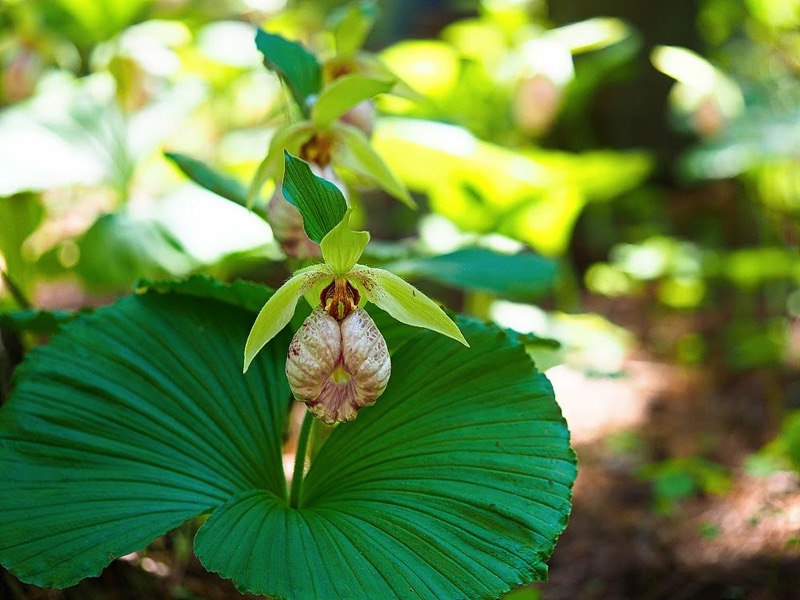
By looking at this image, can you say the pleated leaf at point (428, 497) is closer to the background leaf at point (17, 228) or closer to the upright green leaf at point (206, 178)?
the upright green leaf at point (206, 178)

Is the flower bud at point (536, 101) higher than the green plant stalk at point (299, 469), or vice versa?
the flower bud at point (536, 101)

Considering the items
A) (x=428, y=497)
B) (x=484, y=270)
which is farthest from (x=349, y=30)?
(x=428, y=497)

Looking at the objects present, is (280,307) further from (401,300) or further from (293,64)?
(293,64)

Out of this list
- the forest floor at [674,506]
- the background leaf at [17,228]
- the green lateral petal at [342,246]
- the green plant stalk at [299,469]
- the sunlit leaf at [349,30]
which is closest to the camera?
the green lateral petal at [342,246]

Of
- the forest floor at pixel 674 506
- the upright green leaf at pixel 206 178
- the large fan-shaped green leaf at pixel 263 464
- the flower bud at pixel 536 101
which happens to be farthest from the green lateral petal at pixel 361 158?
the flower bud at pixel 536 101

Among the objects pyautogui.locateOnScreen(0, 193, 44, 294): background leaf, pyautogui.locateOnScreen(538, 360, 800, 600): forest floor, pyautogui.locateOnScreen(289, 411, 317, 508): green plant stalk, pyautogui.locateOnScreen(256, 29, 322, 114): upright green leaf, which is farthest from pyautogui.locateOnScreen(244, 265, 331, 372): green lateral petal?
pyautogui.locateOnScreen(0, 193, 44, 294): background leaf

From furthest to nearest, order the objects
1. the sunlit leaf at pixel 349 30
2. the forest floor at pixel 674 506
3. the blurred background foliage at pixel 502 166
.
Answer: the blurred background foliage at pixel 502 166 → the forest floor at pixel 674 506 → the sunlit leaf at pixel 349 30

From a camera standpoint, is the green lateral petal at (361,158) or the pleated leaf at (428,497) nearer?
the pleated leaf at (428,497)

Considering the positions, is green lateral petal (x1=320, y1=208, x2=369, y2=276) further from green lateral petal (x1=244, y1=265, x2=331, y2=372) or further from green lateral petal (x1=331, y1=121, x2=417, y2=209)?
green lateral petal (x1=331, y1=121, x2=417, y2=209)
